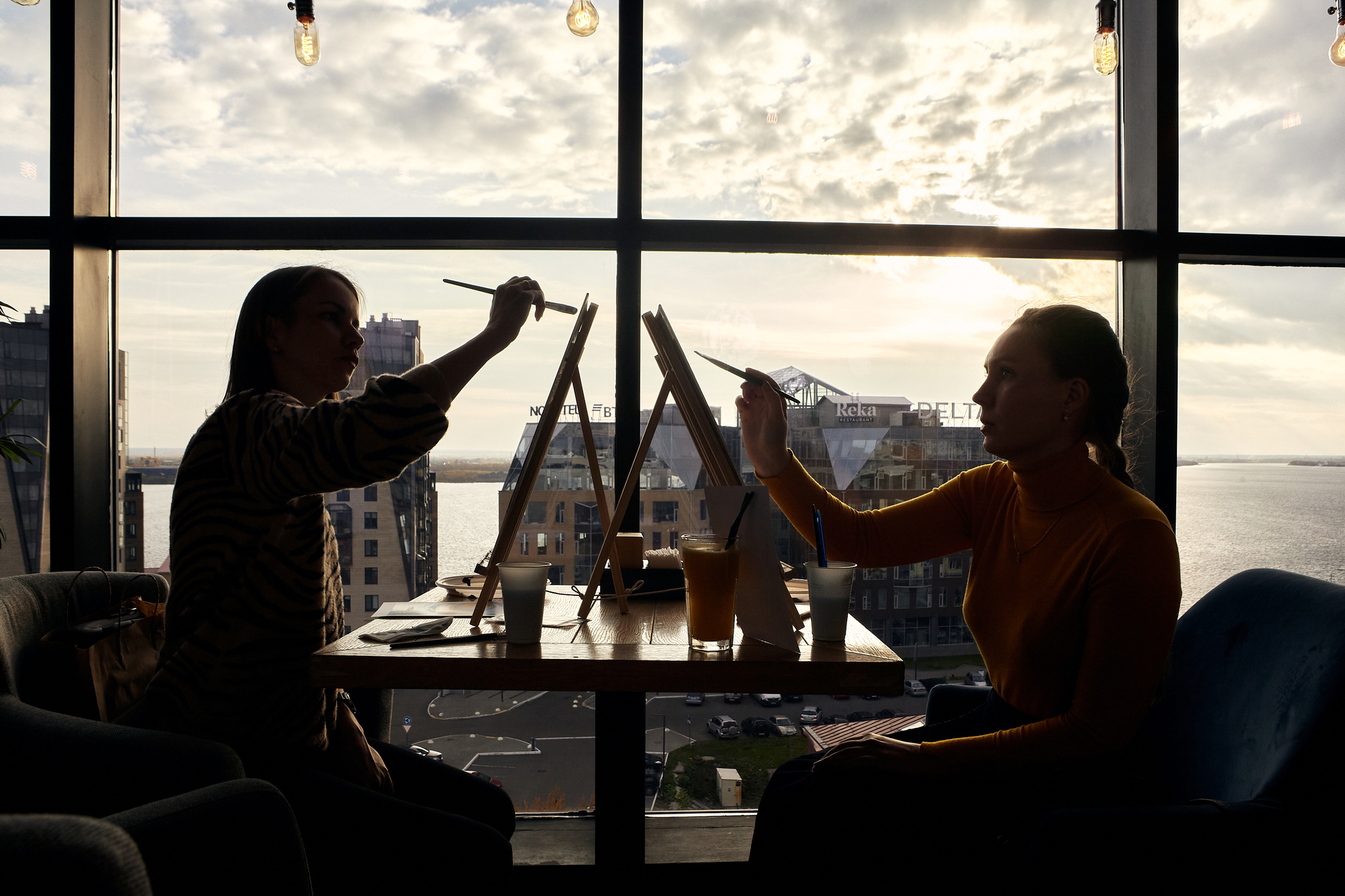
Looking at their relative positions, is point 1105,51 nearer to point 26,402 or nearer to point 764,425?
point 764,425

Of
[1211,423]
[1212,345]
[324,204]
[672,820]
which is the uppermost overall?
[324,204]

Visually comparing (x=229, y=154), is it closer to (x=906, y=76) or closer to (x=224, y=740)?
(x=224, y=740)

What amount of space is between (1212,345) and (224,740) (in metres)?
2.70

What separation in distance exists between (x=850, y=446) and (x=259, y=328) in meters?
1.56

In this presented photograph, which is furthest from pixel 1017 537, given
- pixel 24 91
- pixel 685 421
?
pixel 24 91

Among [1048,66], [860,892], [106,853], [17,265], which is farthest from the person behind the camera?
[1048,66]

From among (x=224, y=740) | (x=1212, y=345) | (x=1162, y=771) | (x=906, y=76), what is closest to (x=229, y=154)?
(x=224, y=740)

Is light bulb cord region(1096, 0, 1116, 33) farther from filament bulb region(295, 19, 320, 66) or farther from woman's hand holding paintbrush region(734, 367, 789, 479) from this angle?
filament bulb region(295, 19, 320, 66)

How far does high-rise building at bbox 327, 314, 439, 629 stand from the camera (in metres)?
2.09

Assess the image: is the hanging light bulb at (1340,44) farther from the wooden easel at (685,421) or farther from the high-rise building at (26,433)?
the high-rise building at (26,433)

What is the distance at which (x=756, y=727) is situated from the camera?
2086mm

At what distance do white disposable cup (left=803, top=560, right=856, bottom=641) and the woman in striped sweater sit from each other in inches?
26.1

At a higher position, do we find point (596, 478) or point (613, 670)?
point (596, 478)

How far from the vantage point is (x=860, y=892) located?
1.14 metres
